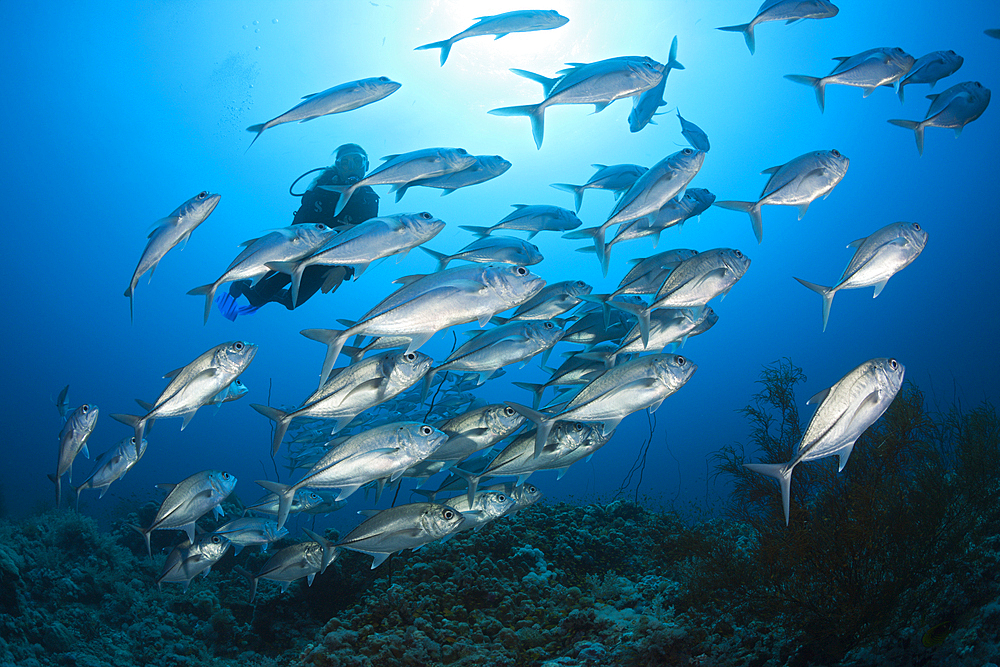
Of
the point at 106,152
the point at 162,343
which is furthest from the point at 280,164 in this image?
the point at 162,343

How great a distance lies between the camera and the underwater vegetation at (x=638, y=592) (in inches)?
139

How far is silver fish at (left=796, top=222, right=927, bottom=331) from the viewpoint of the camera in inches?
111

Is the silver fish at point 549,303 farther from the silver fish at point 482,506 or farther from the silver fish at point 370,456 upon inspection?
the silver fish at point 482,506

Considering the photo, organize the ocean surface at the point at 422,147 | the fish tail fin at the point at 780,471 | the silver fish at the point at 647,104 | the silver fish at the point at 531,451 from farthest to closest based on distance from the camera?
the ocean surface at the point at 422,147 < the silver fish at the point at 647,104 < the silver fish at the point at 531,451 < the fish tail fin at the point at 780,471

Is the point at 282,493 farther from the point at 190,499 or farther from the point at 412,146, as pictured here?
the point at 412,146

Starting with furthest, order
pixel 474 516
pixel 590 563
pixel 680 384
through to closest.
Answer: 1. pixel 590 563
2. pixel 474 516
3. pixel 680 384

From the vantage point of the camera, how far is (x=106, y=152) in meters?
30.2

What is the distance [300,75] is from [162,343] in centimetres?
6506

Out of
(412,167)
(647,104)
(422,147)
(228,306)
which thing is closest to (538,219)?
(412,167)

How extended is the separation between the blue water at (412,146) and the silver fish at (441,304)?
565 mm

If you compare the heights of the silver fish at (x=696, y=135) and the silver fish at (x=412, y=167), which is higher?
the silver fish at (x=412, y=167)

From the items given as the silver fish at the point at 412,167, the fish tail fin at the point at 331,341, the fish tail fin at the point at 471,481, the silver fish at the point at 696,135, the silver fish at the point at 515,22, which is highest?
the silver fish at the point at 515,22

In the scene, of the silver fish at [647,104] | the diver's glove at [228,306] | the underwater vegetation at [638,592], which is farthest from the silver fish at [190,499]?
the silver fish at [647,104]

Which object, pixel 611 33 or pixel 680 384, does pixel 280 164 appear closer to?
pixel 611 33
